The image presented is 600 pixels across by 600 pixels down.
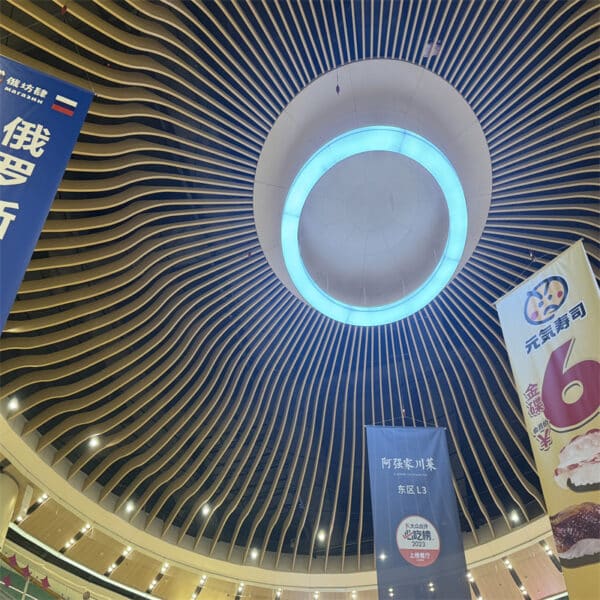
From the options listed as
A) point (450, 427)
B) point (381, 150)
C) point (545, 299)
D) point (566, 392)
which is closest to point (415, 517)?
point (450, 427)

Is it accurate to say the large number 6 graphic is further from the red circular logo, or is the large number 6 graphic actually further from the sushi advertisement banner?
the red circular logo

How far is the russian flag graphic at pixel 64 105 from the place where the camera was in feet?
18.1

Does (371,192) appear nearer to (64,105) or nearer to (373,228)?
(373,228)

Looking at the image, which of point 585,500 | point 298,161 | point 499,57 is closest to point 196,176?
point 298,161

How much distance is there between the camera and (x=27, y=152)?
203 inches

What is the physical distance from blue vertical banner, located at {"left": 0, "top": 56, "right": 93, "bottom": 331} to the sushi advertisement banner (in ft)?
17.0

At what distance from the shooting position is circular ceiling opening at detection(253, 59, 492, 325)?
8.80 m

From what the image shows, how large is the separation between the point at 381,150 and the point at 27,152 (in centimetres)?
553

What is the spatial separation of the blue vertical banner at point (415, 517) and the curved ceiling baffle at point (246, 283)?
2081 millimetres

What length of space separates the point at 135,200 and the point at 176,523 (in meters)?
6.57

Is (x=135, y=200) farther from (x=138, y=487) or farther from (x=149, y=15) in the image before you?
(x=138, y=487)

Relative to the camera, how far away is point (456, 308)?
10.7 metres

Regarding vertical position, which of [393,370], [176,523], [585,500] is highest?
[393,370]

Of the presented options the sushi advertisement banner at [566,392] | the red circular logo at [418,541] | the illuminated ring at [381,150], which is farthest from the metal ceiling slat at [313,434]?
the sushi advertisement banner at [566,392]
